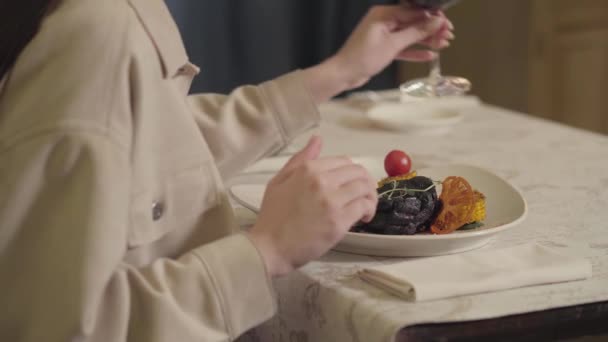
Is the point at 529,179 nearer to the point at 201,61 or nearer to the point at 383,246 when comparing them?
the point at 383,246

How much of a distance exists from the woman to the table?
0.07m

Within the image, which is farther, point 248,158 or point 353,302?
point 248,158

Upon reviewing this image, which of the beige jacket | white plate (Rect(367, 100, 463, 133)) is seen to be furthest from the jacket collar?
white plate (Rect(367, 100, 463, 133))

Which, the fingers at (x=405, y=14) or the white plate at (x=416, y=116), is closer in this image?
the fingers at (x=405, y=14)

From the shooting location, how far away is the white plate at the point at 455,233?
0.81 m

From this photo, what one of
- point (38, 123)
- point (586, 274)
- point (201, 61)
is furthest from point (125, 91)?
point (201, 61)

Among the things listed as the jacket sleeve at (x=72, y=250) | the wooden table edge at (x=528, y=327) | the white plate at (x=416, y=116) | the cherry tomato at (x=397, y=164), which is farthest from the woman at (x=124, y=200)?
→ the white plate at (x=416, y=116)

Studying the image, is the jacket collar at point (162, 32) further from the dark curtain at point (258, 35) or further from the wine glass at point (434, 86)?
the dark curtain at point (258, 35)

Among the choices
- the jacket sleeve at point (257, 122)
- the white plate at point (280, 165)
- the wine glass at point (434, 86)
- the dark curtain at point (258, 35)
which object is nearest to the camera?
the jacket sleeve at point (257, 122)

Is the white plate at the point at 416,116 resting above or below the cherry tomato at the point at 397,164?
below

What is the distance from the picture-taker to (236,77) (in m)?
2.77

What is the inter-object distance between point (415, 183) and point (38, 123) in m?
0.40

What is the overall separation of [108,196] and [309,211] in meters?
0.19

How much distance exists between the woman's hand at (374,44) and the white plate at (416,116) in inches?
13.8
